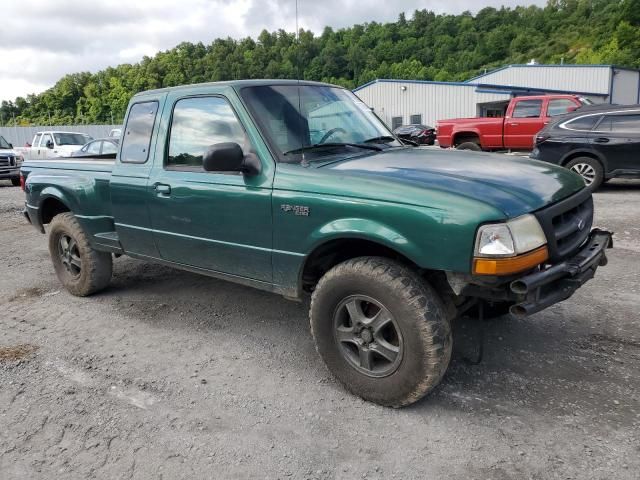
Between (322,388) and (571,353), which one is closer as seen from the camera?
(322,388)

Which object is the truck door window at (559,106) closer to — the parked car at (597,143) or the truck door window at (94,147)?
the parked car at (597,143)

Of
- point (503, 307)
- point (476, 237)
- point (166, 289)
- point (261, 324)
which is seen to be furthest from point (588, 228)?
point (166, 289)

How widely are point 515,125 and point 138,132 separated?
12.6 meters

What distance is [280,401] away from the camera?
3184mm

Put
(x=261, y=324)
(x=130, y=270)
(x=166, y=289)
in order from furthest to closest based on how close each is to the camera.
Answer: (x=130, y=270), (x=166, y=289), (x=261, y=324)

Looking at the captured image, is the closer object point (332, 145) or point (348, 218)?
point (348, 218)

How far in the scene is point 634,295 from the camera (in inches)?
182

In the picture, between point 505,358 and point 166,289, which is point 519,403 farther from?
point 166,289

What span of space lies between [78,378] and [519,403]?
9.61 ft

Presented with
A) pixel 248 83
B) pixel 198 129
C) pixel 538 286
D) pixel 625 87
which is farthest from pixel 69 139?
pixel 625 87

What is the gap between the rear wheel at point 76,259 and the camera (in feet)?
16.4

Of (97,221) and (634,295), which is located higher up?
(97,221)

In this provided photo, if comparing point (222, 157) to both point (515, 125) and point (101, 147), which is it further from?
point (101, 147)

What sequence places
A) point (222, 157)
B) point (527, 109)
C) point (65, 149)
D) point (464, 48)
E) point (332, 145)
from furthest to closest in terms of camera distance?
point (464, 48)
point (65, 149)
point (527, 109)
point (332, 145)
point (222, 157)
